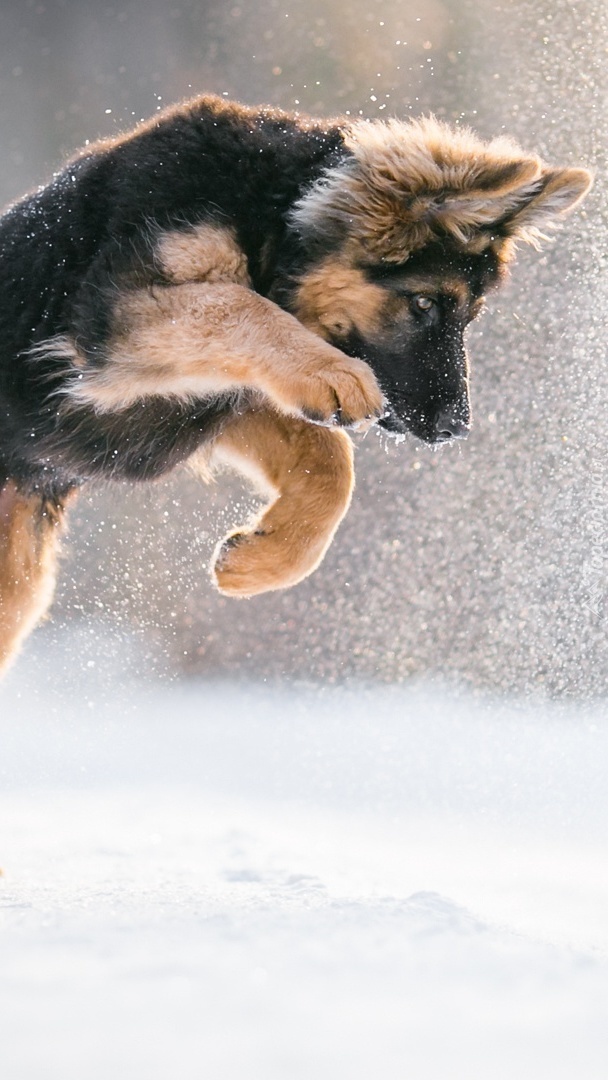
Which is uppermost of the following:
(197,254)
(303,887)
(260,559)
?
(197,254)

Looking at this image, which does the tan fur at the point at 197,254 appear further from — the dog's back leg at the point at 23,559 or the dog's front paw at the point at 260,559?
the dog's back leg at the point at 23,559

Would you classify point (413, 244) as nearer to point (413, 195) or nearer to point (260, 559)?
point (413, 195)

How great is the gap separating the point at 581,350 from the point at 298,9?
22.1 feet

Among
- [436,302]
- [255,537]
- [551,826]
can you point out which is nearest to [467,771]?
[551,826]

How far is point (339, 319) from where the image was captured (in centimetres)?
349

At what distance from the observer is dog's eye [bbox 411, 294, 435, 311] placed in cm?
345

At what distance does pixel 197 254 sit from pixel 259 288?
27cm

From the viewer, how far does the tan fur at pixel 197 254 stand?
10.7ft

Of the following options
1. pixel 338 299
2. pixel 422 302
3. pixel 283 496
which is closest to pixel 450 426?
pixel 422 302

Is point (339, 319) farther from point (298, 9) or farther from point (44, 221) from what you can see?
point (298, 9)

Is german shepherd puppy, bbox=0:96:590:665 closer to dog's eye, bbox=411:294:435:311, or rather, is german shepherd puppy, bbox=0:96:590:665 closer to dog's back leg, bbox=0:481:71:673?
dog's eye, bbox=411:294:435:311

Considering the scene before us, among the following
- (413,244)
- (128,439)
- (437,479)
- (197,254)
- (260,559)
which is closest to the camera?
(197,254)

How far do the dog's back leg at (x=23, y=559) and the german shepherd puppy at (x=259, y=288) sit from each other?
21 centimetres

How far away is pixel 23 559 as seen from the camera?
405 centimetres
